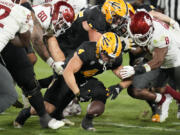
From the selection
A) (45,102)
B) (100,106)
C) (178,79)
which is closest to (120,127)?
(100,106)

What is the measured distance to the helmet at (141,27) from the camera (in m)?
5.45

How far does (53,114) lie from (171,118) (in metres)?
1.55

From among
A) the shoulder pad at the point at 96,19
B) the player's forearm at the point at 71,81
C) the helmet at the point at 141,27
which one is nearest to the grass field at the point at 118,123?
the player's forearm at the point at 71,81

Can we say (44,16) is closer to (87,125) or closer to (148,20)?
(148,20)

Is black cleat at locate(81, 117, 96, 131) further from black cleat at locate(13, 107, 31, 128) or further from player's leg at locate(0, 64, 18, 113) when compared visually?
player's leg at locate(0, 64, 18, 113)


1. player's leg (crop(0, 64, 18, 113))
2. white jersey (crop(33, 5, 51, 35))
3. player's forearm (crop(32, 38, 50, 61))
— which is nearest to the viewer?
player's leg (crop(0, 64, 18, 113))

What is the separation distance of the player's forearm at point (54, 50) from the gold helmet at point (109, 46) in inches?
34.0

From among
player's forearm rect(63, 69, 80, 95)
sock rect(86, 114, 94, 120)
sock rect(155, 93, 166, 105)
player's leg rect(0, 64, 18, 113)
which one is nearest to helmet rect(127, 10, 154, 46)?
sock rect(155, 93, 166, 105)

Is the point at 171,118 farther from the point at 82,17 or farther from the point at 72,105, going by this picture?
the point at 82,17

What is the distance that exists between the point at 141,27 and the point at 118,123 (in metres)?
1.13

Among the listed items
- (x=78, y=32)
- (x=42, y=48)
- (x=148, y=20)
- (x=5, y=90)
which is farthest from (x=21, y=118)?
(x=148, y=20)

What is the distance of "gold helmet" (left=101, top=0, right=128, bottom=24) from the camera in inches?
227

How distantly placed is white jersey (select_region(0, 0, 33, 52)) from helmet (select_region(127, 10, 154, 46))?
1573 mm

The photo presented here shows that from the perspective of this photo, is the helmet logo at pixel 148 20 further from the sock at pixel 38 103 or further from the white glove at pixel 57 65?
the sock at pixel 38 103
